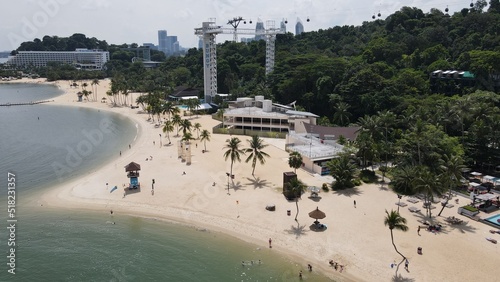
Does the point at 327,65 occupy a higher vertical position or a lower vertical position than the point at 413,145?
higher

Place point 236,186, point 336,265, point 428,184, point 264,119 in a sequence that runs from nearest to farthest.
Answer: point 336,265
point 428,184
point 236,186
point 264,119

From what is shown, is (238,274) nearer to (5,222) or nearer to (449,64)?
(5,222)

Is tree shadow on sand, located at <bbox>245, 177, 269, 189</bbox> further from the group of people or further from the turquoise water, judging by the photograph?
the turquoise water

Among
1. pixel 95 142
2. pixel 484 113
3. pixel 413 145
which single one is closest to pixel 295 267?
pixel 413 145

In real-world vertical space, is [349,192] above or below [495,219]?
above

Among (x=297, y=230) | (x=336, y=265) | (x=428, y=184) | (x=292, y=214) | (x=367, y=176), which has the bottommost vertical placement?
(x=336, y=265)

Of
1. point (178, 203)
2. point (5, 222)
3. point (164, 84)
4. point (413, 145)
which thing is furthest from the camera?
point (164, 84)

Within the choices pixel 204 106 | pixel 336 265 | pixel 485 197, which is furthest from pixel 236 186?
pixel 204 106

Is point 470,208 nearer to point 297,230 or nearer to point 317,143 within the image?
point 297,230
